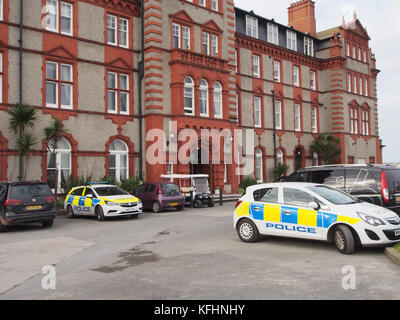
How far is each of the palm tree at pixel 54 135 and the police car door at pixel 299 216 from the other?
1361cm

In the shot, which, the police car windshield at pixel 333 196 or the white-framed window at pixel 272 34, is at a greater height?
the white-framed window at pixel 272 34

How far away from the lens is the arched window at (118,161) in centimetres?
2384

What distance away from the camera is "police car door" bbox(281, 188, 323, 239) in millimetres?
9312

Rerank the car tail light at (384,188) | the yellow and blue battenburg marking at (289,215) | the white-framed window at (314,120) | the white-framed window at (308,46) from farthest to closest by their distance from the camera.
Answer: the white-framed window at (308,46) < the white-framed window at (314,120) < the car tail light at (384,188) < the yellow and blue battenburg marking at (289,215)

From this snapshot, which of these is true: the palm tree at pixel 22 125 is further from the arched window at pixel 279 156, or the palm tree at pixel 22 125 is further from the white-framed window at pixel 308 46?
the white-framed window at pixel 308 46

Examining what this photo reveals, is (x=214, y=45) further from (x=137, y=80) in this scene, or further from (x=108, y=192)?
(x=108, y=192)

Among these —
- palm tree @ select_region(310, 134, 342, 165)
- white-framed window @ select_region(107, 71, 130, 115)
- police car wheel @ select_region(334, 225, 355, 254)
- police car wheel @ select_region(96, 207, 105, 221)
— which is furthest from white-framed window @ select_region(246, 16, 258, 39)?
police car wheel @ select_region(334, 225, 355, 254)

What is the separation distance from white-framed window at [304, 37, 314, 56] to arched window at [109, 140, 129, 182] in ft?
74.2

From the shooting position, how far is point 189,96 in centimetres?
2653

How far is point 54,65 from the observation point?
22.0m

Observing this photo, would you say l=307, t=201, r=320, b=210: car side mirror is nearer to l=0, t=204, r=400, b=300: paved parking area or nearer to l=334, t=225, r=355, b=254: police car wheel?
→ l=334, t=225, r=355, b=254: police car wheel

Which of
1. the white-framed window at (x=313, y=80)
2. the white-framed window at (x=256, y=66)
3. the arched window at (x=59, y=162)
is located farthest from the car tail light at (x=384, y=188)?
the white-framed window at (x=313, y=80)

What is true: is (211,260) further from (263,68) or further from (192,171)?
(263,68)
